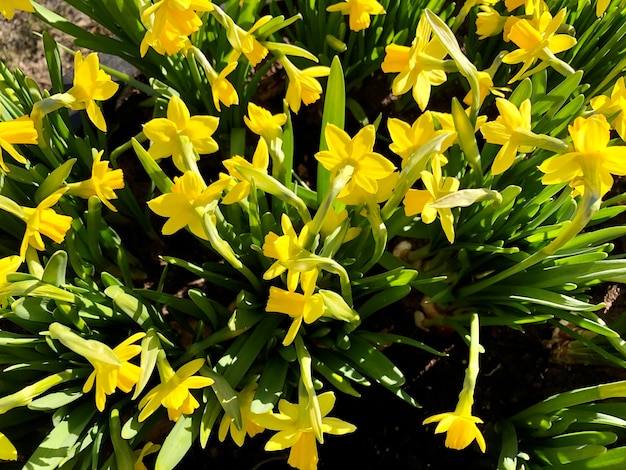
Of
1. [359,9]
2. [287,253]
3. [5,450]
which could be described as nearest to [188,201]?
[287,253]

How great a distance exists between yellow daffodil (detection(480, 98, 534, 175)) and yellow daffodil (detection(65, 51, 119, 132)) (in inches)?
29.4

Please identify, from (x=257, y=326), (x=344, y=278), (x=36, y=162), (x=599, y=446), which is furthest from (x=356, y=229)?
(x=36, y=162)

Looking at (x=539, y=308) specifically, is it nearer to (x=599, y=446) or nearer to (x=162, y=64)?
(x=599, y=446)

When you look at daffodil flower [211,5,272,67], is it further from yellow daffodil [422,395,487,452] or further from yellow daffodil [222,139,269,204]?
yellow daffodil [422,395,487,452]

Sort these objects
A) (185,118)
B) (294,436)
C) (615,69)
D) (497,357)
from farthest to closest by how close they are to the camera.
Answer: (497,357) → (615,69) → (185,118) → (294,436)

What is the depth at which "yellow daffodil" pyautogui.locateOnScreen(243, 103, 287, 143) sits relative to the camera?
1082 mm

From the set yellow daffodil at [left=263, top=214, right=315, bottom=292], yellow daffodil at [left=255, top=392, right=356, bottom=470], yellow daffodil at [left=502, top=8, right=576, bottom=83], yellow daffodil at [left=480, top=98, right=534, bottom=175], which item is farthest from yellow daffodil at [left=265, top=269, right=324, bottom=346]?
yellow daffodil at [left=502, top=8, right=576, bottom=83]

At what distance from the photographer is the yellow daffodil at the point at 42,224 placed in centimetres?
103

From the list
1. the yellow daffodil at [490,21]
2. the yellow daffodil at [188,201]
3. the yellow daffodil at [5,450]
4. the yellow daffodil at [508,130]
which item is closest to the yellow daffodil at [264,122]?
the yellow daffodil at [188,201]

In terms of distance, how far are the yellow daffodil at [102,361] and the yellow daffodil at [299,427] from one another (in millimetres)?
242

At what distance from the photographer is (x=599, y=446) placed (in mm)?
1038

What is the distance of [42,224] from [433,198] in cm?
73

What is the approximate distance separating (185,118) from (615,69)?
3.43 feet

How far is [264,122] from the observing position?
1.09 metres
